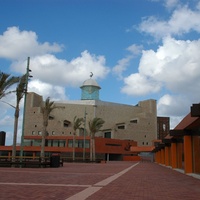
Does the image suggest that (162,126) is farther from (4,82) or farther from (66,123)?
(4,82)

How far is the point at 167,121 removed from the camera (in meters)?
148

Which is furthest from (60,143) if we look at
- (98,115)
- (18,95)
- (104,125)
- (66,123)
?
(18,95)

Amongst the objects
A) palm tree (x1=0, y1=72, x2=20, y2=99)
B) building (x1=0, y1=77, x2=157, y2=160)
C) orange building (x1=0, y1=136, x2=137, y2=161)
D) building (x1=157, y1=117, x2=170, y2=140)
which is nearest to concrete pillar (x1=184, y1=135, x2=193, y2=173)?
palm tree (x1=0, y1=72, x2=20, y2=99)

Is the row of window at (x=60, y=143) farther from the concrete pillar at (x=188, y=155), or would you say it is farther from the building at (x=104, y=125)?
the concrete pillar at (x=188, y=155)

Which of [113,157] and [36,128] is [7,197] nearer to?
[113,157]

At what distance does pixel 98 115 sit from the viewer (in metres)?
110

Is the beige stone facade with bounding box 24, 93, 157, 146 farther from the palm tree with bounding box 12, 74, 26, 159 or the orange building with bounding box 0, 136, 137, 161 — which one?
the palm tree with bounding box 12, 74, 26, 159

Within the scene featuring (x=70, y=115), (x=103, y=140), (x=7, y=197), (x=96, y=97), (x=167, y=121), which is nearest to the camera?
(x=7, y=197)

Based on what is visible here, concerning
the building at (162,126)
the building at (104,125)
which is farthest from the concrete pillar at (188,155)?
the building at (162,126)

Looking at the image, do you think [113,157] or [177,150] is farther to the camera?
[113,157]

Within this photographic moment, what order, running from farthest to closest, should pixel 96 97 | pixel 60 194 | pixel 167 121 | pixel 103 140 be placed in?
pixel 167 121 → pixel 96 97 → pixel 103 140 → pixel 60 194

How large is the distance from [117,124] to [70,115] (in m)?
17.5

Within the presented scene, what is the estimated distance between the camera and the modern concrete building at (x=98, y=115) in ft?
324

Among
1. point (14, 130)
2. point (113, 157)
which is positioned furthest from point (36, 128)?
point (14, 130)
